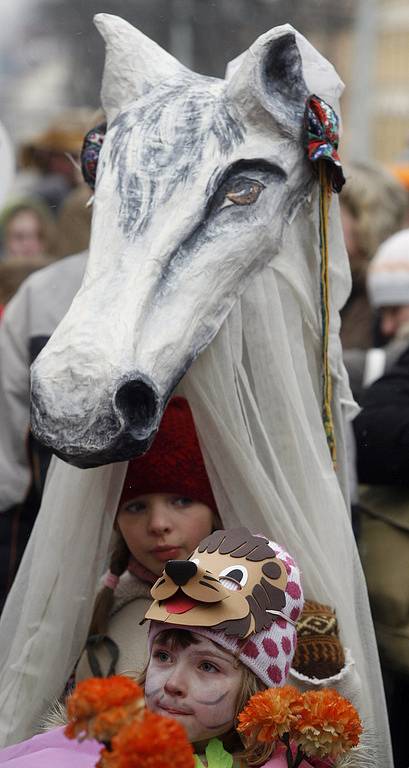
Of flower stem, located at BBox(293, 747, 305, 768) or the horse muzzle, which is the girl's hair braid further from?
flower stem, located at BBox(293, 747, 305, 768)

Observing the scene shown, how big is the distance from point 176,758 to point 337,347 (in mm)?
1492

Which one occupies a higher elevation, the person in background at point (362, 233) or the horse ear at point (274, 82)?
the horse ear at point (274, 82)

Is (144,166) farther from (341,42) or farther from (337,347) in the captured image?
(341,42)

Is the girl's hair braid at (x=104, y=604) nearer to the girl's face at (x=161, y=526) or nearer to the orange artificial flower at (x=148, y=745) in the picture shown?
the girl's face at (x=161, y=526)

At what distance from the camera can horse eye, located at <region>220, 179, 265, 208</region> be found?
3289 mm

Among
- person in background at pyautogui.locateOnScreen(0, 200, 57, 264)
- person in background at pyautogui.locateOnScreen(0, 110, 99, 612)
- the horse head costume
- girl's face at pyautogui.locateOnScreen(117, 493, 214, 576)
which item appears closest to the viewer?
the horse head costume

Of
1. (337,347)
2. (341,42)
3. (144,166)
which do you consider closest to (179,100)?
(144,166)

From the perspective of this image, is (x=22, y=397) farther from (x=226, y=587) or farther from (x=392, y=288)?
(x=226, y=587)

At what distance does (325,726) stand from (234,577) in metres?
0.35

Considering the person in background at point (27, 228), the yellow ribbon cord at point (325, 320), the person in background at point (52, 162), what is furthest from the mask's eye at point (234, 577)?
the person in background at point (52, 162)

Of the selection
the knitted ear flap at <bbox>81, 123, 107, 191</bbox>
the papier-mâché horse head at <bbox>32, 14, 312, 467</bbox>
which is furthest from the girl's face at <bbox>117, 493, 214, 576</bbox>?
the knitted ear flap at <bbox>81, 123, 107, 191</bbox>

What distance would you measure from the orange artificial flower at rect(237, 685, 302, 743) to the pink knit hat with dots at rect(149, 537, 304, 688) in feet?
0.41

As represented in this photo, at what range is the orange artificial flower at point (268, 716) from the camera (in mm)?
2764

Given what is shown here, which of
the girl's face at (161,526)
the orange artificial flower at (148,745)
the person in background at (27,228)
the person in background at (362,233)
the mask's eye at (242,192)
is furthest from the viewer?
the person in background at (27,228)
